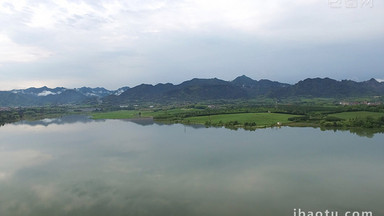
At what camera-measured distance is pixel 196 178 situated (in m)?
19.8

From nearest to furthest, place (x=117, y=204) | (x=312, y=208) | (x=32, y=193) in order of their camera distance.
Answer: (x=312, y=208) → (x=117, y=204) → (x=32, y=193)

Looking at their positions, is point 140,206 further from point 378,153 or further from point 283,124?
point 283,124

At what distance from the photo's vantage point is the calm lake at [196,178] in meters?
15.3

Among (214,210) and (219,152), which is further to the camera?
(219,152)

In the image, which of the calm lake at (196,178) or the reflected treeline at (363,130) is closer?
the calm lake at (196,178)

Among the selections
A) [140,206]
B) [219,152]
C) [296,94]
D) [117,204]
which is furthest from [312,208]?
[296,94]

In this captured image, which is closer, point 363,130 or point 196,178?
point 196,178

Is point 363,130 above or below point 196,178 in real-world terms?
above

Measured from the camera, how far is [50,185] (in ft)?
63.3

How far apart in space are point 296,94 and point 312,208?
447 feet

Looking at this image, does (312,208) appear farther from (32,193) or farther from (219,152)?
(32,193)

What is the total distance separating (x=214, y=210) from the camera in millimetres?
14844

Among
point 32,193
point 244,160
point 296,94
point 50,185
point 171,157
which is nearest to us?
point 32,193

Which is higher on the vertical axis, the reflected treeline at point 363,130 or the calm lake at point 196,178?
the reflected treeline at point 363,130
